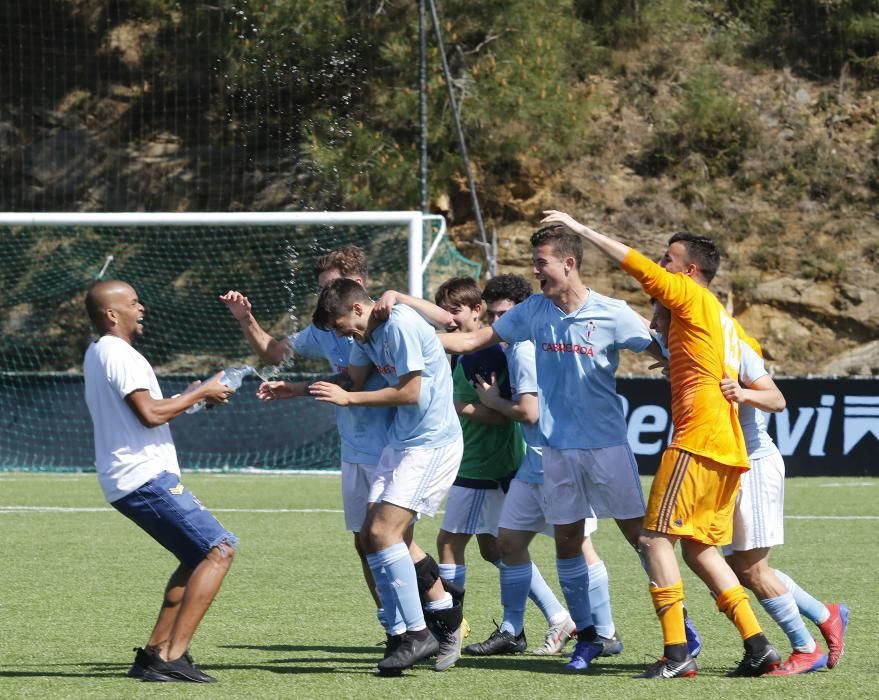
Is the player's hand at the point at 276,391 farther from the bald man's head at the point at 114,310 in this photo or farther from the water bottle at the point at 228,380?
the bald man's head at the point at 114,310

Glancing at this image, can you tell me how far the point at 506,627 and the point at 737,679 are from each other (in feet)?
4.35

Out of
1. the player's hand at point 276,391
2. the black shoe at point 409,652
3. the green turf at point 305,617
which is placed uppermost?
the player's hand at point 276,391

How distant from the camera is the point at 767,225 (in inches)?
993

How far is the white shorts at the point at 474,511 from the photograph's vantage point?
695 cm

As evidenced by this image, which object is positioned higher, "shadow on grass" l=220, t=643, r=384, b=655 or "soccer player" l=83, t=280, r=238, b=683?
"soccer player" l=83, t=280, r=238, b=683

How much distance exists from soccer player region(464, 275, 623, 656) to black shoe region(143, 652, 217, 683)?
4.75ft

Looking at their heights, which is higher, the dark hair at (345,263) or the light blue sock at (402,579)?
the dark hair at (345,263)

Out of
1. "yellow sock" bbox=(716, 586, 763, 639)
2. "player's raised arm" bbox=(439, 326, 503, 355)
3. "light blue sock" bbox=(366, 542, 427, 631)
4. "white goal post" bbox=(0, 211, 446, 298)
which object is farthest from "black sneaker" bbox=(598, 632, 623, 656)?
"white goal post" bbox=(0, 211, 446, 298)

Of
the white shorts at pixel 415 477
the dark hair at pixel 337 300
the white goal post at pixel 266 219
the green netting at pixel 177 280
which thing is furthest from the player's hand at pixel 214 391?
the green netting at pixel 177 280

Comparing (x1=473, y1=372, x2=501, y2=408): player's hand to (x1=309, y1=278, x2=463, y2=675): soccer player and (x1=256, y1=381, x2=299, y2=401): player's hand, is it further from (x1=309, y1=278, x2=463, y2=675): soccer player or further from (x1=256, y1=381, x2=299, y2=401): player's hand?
(x1=256, y1=381, x2=299, y2=401): player's hand

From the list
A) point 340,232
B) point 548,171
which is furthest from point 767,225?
point 340,232

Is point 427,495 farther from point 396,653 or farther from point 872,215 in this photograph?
point 872,215

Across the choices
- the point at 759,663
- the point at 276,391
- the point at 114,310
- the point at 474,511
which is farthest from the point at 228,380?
the point at 759,663

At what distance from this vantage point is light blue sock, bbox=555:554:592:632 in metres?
6.15
